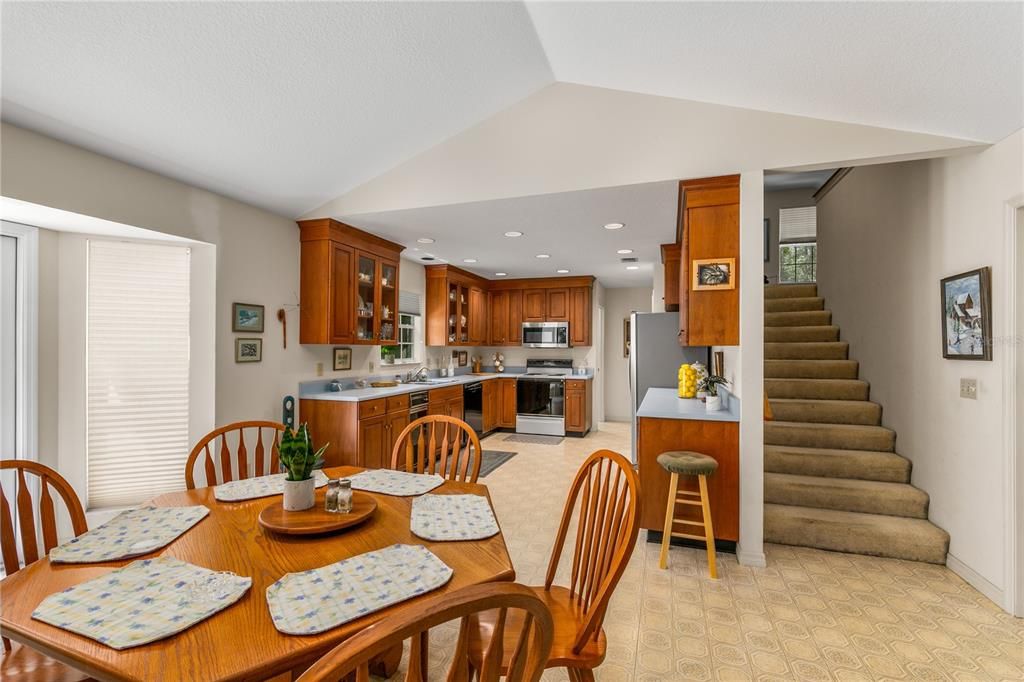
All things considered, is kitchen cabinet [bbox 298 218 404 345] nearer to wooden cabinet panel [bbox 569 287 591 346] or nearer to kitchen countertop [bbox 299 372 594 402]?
kitchen countertop [bbox 299 372 594 402]

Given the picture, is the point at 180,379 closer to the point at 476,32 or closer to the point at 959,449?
the point at 476,32

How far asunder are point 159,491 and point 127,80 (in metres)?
2.55

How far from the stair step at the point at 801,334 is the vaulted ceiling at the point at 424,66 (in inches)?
105

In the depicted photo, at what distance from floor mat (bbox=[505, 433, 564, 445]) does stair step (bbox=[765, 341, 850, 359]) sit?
2805mm

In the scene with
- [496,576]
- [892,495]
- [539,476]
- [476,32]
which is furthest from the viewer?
[539,476]

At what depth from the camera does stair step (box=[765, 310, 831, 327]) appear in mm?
4930

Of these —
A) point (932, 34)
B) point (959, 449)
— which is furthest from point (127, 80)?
point (959, 449)

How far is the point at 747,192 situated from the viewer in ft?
8.79

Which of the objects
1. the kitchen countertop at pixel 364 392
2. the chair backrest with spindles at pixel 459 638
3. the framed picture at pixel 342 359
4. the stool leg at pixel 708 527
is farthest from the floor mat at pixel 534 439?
the chair backrest with spindles at pixel 459 638

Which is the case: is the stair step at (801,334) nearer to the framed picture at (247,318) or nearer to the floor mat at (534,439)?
the floor mat at (534,439)

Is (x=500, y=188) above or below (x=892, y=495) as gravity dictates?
above

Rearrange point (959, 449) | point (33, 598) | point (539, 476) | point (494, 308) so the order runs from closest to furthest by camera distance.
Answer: point (33, 598), point (959, 449), point (539, 476), point (494, 308)

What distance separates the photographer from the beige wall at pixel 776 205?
6.19 meters

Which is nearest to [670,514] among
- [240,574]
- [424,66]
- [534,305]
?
[240,574]
